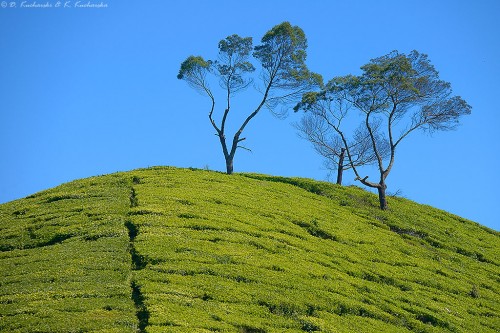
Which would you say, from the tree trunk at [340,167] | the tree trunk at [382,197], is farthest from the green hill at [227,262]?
the tree trunk at [340,167]

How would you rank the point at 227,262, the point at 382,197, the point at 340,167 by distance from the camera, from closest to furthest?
the point at 227,262
the point at 382,197
the point at 340,167

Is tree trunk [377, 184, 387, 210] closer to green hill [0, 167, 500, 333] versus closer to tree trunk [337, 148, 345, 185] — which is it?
green hill [0, 167, 500, 333]

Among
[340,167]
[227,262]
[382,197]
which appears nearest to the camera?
[227,262]

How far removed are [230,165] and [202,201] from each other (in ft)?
52.0

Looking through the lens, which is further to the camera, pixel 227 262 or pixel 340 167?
pixel 340 167

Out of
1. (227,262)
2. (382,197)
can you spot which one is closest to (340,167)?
(382,197)

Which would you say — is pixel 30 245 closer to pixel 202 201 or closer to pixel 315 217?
pixel 202 201

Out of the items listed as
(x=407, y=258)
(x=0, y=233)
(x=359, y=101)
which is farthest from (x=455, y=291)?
(x=0, y=233)

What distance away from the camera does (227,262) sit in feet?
115

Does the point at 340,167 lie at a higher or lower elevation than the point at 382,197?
higher

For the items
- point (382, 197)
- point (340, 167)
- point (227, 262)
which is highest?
point (340, 167)

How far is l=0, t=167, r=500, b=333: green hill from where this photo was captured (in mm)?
29141

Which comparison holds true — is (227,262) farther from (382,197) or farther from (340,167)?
(340,167)

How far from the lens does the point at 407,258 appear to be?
45938mm
